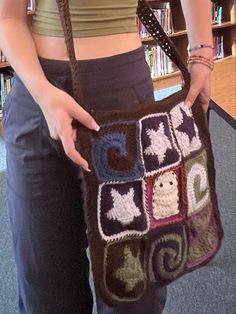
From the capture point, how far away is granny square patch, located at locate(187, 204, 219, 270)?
0.88 meters

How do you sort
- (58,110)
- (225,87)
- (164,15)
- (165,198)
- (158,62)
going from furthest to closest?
(158,62), (164,15), (225,87), (165,198), (58,110)

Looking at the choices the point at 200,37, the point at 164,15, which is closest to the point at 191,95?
the point at 200,37

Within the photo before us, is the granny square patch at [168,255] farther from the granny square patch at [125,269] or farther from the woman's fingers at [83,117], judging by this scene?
the woman's fingers at [83,117]

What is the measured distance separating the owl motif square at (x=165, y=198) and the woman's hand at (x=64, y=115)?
0.13 metres

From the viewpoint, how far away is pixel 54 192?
2.80ft

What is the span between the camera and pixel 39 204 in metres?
0.86

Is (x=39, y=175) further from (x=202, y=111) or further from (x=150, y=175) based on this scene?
(x=202, y=111)

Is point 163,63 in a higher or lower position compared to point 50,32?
lower

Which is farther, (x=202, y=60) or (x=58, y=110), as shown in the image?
(x=202, y=60)

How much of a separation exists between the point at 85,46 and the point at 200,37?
0.90 feet

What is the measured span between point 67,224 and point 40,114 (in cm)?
21

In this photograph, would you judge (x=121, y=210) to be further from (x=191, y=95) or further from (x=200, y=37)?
(x=200, y=37)

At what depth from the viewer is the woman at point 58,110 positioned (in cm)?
76

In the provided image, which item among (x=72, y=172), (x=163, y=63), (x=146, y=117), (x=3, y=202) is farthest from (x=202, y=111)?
(x=163, y=63)
